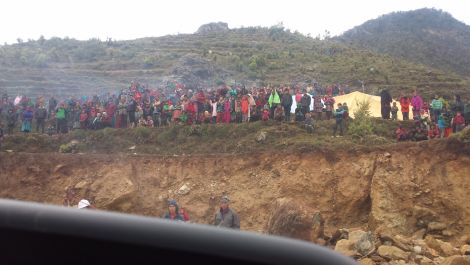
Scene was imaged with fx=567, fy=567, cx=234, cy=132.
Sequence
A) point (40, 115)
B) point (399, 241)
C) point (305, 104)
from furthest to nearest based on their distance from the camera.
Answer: point (40, 115)
point (305, 104)
point (399, 241)

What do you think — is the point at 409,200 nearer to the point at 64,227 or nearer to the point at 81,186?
the point at 81,186

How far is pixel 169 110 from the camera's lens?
20453 mm

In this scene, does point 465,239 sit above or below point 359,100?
below

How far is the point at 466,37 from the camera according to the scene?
64.5 metres

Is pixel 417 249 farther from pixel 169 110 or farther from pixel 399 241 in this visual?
pixel 169 110

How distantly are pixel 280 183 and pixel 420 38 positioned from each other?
52.0 meters

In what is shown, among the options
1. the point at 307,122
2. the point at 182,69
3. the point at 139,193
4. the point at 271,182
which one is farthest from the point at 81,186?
the point at 182,69

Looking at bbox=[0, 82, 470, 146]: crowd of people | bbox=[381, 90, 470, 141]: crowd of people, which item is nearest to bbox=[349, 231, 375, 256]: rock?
bbox=[381, 90, 470, 141]: crowd of people

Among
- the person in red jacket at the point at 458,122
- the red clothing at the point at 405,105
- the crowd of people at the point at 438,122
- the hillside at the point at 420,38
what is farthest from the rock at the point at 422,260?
the hillside at the point at 420,38

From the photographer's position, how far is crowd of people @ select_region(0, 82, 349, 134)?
19.3m

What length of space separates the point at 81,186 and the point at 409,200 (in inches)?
381

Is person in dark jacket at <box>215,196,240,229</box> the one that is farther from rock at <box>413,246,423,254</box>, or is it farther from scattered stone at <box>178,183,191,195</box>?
scattered stone at <box>178,183,191,195</box>

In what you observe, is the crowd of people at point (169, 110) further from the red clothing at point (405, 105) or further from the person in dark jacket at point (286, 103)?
the red clothing at point (405, 105)

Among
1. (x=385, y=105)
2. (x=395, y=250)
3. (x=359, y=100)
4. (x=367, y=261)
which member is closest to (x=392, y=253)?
(x=395, y=250)
